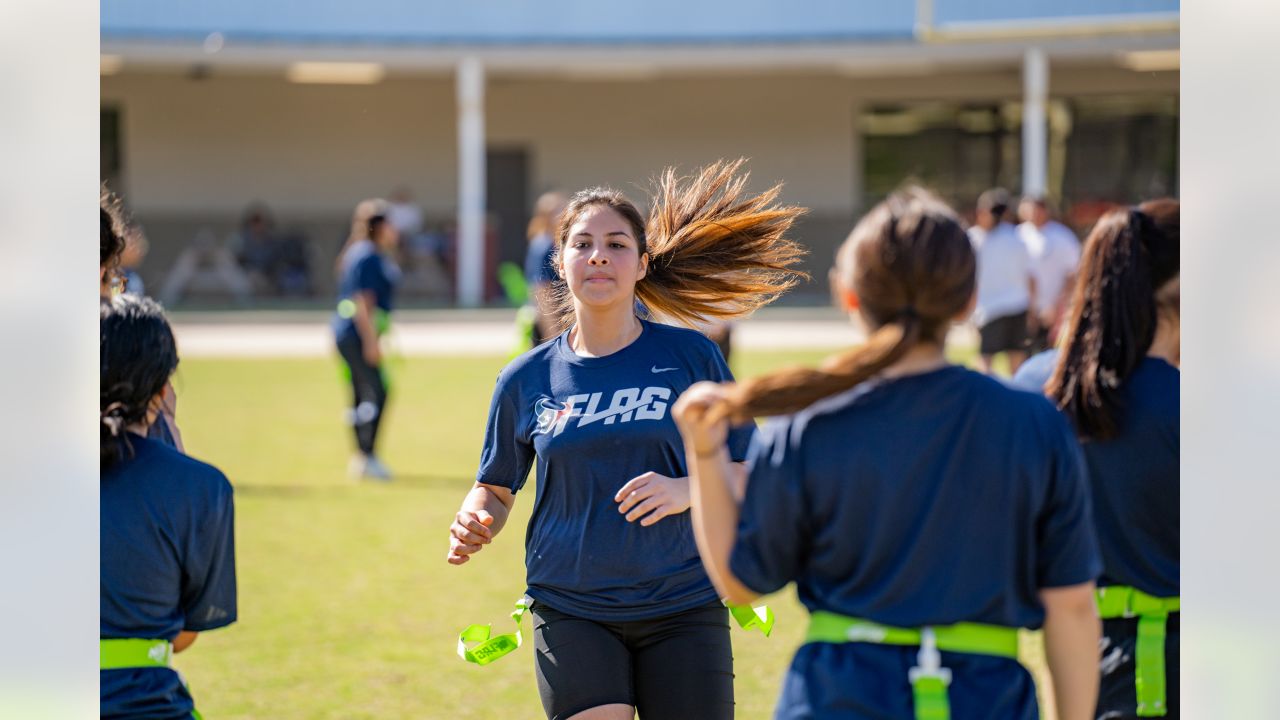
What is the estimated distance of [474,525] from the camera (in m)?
3.96

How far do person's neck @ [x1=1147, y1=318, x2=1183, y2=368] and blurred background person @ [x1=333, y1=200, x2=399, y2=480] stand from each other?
324 inches

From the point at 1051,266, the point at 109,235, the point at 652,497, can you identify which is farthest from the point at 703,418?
the point at 1051,266

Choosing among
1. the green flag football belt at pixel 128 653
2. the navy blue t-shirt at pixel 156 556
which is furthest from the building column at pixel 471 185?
the green flag football belt at pixel 128 653

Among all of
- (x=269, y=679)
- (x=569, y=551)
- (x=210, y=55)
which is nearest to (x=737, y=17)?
(x=210, y=55)

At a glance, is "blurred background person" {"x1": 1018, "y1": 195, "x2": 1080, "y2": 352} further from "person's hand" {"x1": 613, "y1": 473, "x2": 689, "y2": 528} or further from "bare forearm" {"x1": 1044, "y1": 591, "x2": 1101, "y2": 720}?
"bare forearm" {"x1": 1044, "y1": 591, "x2": 1101, "y2": 720}

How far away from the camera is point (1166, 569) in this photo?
3.50m

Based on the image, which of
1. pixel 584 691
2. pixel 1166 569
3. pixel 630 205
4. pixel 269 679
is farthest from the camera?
pixel 269 679

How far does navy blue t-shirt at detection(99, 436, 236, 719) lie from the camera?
10.5 ft

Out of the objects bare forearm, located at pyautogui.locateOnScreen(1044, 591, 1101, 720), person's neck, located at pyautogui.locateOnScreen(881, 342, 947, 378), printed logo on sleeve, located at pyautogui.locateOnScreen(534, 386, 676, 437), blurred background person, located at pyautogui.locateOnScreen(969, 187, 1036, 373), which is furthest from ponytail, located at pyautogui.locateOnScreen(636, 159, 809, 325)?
blurred background person, located at pyautogui.locateOnScreen(969, 187, 1036, 373)

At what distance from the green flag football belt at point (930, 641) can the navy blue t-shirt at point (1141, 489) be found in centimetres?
91

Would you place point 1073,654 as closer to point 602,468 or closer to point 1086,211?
point 602,468

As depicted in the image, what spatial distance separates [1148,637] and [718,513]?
132cm
